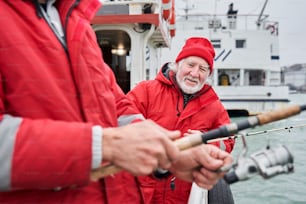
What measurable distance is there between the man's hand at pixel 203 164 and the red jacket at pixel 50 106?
22 cm

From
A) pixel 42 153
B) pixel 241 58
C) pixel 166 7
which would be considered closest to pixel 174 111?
pixel 42 153

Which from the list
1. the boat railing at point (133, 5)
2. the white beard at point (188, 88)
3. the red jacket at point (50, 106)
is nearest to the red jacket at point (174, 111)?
the white beard at point (188, 88)

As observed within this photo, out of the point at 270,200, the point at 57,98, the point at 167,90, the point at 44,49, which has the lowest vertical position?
the point at 270,200

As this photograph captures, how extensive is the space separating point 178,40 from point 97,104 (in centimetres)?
1747

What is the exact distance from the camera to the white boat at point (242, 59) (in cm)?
1753

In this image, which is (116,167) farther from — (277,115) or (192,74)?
(192,74)

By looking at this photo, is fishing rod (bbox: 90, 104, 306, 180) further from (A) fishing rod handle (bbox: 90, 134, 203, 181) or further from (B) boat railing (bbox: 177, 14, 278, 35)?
(B) boat railing (bbox: 177, 14, 278, 35)

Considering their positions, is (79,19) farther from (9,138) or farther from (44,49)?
(9,138)

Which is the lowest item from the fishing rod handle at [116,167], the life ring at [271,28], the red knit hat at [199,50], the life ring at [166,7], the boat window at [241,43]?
the fishing rod handle at [116,167]

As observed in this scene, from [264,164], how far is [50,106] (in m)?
0.60

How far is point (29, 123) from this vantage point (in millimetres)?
836

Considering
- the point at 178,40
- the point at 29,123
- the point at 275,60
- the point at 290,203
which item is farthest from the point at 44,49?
the point at 275,60

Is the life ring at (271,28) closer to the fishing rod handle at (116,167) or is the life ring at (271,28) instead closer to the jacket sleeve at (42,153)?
the fishing rod handle at (116,167)

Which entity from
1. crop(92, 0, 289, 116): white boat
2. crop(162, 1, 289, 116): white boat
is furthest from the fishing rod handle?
crop(162, 1, 289, 116): white boat
